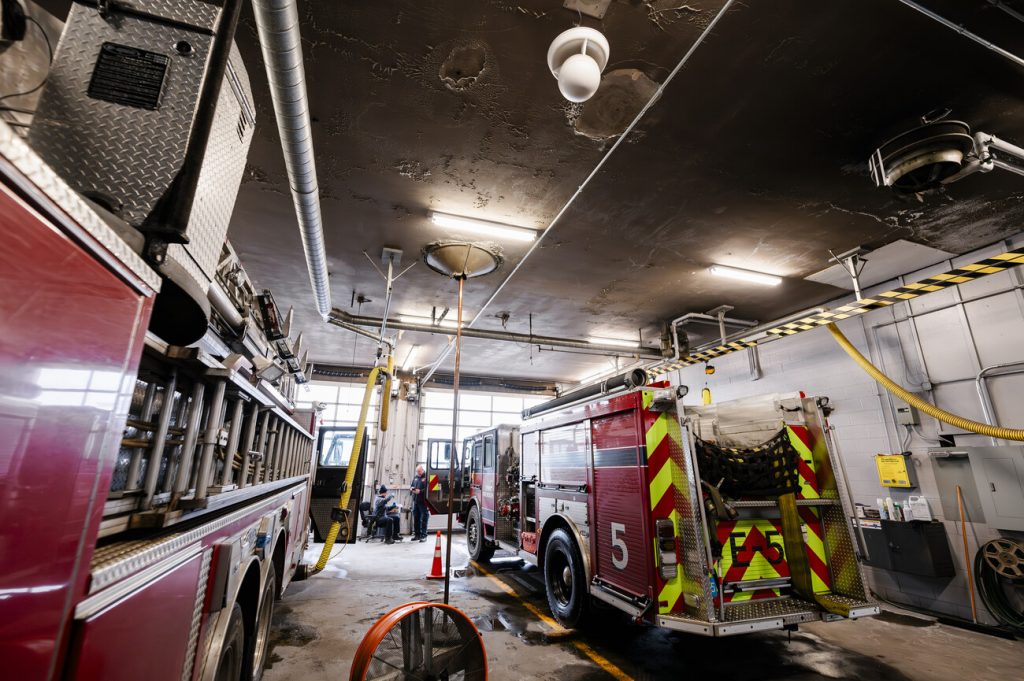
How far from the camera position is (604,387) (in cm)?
474

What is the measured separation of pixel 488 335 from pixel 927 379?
7.29m

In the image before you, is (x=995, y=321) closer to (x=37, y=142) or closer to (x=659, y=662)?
(x=659, y=662)

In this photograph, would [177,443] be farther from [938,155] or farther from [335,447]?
[335,447]

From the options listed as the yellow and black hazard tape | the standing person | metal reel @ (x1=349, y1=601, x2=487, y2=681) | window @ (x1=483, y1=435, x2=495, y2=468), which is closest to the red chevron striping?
metal reel @ (x1=349, y1=601, x2=487, y2=681)

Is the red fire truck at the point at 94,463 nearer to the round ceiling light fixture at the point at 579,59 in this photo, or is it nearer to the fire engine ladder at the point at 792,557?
the round ceiling light fixture at the point at 579,59

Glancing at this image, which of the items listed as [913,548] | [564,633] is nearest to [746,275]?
[913,548]

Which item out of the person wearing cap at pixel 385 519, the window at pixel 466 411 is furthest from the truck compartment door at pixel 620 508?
the window at pixel 466 411

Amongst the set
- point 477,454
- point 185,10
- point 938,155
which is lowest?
point 477,454

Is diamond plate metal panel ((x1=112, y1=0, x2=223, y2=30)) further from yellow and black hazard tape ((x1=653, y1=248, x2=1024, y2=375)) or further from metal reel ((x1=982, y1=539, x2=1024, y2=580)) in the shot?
metal reel ((x1=982, y1=539, x2=1024, y2=580))

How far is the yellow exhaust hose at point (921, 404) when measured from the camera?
5.14 metres

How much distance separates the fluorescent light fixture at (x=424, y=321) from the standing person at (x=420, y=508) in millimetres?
5162

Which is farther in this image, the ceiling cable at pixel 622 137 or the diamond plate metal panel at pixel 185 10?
the ceiling cable at pixel 622 137

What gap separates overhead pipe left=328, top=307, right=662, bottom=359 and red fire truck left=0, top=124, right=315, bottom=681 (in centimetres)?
577

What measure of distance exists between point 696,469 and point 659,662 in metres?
1.97
